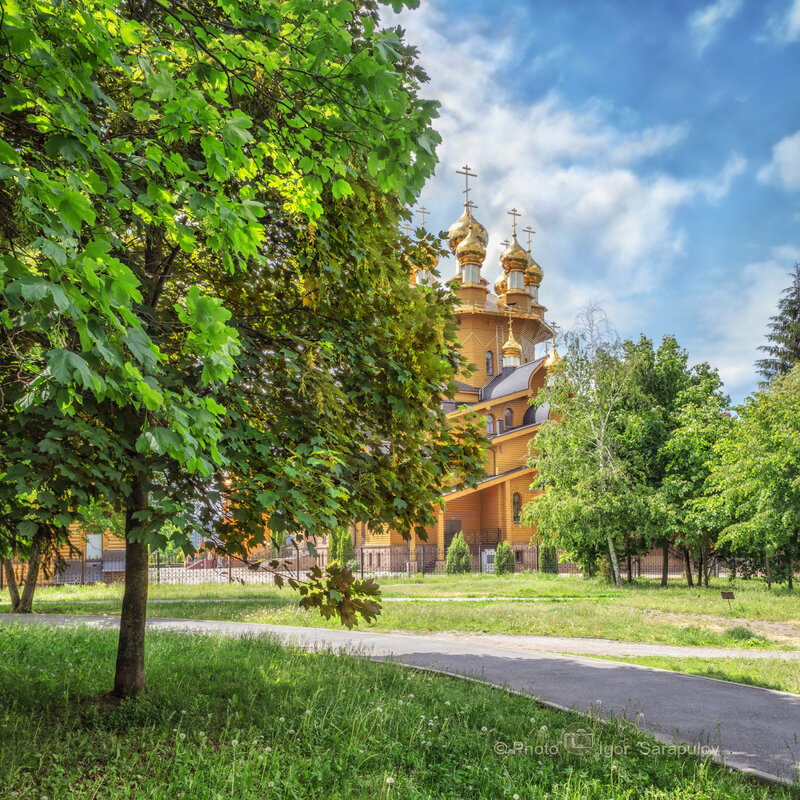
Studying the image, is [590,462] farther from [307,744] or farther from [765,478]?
[307,744]

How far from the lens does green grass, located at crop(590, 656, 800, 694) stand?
25.6ft

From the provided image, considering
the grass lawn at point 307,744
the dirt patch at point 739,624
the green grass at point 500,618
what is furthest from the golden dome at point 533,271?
the grass lawn at point 307,744

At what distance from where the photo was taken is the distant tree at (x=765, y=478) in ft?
58.3

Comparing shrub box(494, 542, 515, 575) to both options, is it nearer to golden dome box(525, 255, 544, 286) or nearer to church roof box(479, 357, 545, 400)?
church roof box(479, 357, 545, 400)

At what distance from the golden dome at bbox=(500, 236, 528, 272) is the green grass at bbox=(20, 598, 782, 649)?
32781 millimetres

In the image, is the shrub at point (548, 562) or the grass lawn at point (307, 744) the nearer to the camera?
the grass lawn at point (307, 744)

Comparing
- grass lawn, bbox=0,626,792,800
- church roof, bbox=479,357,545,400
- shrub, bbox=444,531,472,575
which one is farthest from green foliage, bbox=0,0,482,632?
church roof, bbox=479,357,545,400

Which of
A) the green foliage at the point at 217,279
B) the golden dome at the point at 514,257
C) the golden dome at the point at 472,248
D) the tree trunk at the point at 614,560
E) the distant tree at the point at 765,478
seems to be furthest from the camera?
the golden dome at the point at 514,257

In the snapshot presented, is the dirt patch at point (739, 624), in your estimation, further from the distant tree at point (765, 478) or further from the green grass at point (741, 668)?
the distant tree at point (765, 478)

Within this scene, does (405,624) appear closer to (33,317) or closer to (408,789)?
(408,789)

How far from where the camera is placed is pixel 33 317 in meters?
3.05

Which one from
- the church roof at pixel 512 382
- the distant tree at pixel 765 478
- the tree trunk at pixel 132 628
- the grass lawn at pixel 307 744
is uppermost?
the church roof at pixel 512 382

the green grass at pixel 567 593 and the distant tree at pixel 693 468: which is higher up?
the distant tree at pixel 693 468

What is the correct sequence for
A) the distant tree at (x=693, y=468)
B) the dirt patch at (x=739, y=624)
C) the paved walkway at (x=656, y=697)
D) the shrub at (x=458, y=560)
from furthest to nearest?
the shrub at (x=458, y=560) → the distant tree at (x=693, y=468) → the dirt patch at (x=739, y=624) → the paved walkway at (x=656, y=697)
